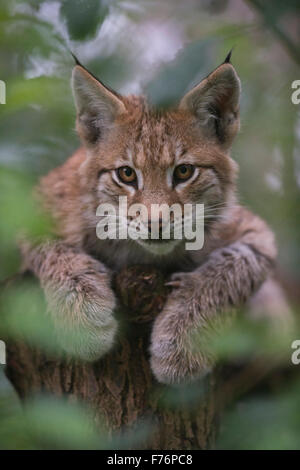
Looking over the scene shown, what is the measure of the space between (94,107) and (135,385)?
1976 millimetres

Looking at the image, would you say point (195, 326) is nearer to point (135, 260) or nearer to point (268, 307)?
point (135, 260)

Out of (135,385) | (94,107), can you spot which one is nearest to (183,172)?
(94,107)

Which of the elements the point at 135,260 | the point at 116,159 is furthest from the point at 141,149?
the point at 135,260

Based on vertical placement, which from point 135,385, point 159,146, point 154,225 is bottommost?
point 135,385

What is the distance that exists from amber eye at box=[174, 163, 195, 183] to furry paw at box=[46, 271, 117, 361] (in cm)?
92

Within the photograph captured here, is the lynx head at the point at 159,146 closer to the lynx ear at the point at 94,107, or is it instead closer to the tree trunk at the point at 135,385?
the lynx ear at the point at 94,107

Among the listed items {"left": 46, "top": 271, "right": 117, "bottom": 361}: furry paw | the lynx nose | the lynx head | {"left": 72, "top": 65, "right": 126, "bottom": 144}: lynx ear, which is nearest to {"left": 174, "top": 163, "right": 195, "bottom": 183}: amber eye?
the lynx head

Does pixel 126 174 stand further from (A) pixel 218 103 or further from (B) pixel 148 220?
(A) pixel 218 103

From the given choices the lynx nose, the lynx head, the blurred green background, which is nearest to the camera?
the blurred green background

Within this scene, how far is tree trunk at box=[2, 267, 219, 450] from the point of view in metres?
3.73

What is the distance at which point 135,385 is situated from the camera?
12.9ft

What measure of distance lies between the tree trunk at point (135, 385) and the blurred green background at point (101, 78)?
2.17 ft

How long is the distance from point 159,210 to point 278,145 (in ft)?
6.97

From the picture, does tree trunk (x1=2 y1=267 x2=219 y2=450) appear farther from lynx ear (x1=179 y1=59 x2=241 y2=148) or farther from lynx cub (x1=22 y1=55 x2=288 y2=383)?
lynx ear (x1=179 y1=59 x2=241 y2=148)
